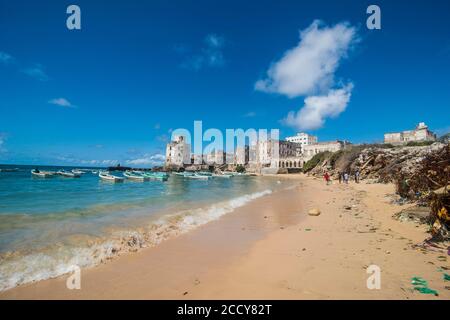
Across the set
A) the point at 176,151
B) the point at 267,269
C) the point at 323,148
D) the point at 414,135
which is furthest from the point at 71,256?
the point at 176,151

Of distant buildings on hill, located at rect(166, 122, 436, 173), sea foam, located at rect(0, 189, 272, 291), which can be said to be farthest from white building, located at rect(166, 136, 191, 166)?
sea foam, located at rect(0, 189, 272, 291)

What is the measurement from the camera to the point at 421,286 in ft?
12.2

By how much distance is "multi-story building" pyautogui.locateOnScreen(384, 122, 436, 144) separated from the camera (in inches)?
2873

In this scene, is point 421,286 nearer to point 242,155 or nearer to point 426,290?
point 426,290

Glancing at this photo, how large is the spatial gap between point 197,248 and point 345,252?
3.76m

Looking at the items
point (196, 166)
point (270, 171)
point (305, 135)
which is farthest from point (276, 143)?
point (196, 166)

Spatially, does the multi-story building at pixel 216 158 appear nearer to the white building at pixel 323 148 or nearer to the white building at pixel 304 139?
the white building at pixel 304 139

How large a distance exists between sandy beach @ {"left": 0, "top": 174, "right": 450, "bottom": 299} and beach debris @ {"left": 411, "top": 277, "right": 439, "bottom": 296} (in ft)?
0.26

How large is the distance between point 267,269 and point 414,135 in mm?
95958

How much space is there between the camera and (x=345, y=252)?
559 centimetres

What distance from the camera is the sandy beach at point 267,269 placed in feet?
12.4

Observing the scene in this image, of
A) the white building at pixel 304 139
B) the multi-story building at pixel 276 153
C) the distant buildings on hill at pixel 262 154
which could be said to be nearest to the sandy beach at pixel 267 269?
the distant buildings on hill at pixel 262 154
